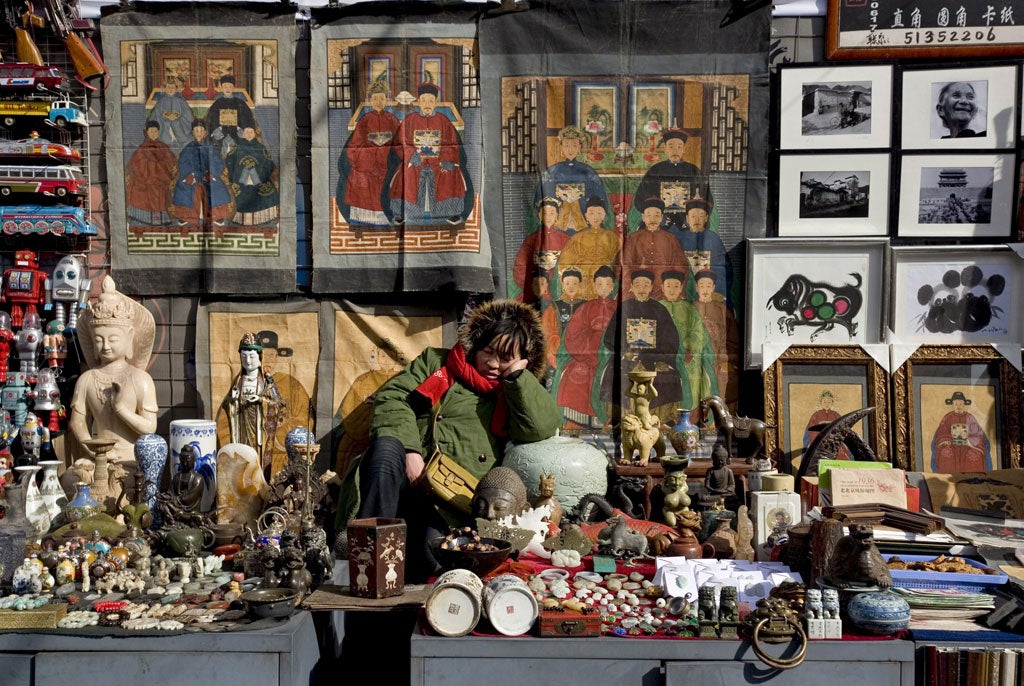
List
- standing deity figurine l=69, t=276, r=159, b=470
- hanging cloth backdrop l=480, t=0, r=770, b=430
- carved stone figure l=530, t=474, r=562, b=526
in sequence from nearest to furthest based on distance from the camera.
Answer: carved stone figure l=530, t=474, r=562, b=526, standing deity figurine l=69, t=276, r=159, b=470, hanging cloth backdrop l=480, t=0, r=770, b=430

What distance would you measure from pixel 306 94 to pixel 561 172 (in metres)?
1.71

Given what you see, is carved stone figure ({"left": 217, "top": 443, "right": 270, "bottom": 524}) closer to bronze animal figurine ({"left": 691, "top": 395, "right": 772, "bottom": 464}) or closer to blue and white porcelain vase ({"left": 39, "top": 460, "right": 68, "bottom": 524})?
blue and white porcelain vase ({"left": 39, "top": 460, "right": 68, "bottom": 524})

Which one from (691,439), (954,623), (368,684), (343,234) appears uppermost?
(343,234)

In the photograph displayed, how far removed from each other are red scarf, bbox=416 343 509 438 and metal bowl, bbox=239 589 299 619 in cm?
170

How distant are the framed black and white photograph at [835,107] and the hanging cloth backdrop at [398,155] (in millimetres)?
1944

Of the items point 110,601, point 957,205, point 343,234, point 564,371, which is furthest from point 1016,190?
point 110,601

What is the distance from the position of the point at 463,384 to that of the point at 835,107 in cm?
288

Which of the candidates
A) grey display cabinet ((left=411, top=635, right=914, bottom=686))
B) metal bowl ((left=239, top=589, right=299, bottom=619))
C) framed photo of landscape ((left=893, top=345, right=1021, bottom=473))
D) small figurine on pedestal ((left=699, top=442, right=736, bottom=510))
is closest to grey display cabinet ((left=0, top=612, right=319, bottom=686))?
metal bowl ((left=239, top=589, right=299, bottom=619))

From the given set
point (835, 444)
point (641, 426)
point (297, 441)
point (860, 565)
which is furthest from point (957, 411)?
point (297, 441)

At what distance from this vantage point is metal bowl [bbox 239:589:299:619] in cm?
325

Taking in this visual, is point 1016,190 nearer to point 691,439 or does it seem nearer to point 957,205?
point 957,205

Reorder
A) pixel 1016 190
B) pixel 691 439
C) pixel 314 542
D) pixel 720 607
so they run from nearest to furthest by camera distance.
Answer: pixel 720 607 < pixel 314 542 < pixel 691 439 < pixel 1016 190

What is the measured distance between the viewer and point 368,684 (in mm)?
3746

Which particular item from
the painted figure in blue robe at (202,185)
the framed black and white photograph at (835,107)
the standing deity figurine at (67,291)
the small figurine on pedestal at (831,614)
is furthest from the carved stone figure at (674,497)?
the standing deity figurine at (67,291)
